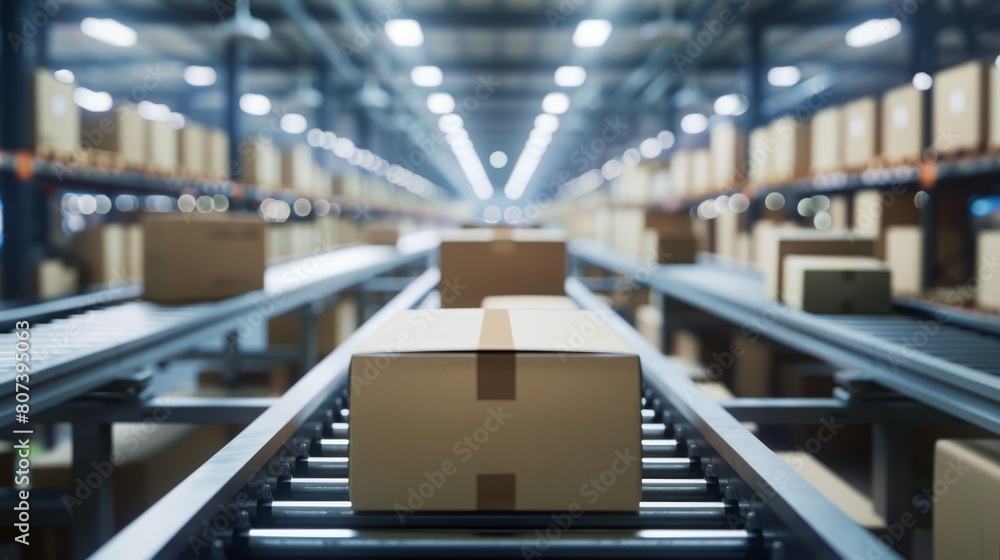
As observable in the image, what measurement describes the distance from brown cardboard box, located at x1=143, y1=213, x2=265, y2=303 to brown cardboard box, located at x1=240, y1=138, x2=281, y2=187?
10.4ft

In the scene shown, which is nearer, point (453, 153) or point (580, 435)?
point (580, 435)

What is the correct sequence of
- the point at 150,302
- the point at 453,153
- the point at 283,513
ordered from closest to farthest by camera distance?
the point at 283,513 → the point at 150,302 → the point at 453,153

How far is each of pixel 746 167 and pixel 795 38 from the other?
462cm

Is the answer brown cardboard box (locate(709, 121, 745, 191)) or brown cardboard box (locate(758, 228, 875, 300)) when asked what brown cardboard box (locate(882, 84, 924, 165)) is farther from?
brown cardboard box (locate(709, 121, 745, 191))

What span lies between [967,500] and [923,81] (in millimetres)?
3175

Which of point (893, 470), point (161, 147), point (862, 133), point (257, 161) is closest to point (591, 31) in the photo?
point (257, 161)

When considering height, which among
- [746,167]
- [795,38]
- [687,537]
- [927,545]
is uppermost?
[795,38]

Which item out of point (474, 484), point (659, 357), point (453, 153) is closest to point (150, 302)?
point (659, 357)

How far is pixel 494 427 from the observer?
4.01 feet

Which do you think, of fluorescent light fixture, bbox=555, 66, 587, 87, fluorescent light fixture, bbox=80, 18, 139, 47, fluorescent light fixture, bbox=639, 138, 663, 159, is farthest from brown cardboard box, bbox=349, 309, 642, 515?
fluorescent light fixture, bbox=555, 66, 587, 87

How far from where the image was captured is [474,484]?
1.24 meters

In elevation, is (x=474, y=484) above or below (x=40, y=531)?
above

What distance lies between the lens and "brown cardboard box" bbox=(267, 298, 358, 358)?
6199mm

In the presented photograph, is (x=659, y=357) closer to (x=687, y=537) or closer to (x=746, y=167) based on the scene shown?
(x=687, y=537)
